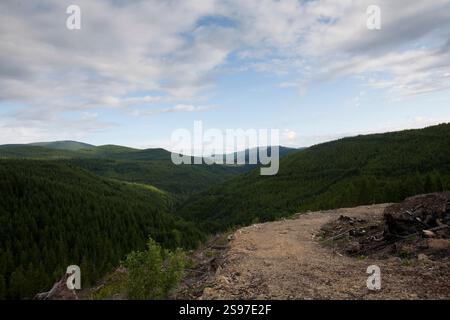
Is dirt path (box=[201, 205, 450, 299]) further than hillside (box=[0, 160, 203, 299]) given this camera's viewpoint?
No

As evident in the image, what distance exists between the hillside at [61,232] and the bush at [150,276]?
102295 mm

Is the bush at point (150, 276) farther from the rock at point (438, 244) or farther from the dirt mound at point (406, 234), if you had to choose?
the rock at point (438, 244)

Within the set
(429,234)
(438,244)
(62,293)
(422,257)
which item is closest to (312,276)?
(422,257)

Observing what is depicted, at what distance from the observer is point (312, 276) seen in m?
17.1

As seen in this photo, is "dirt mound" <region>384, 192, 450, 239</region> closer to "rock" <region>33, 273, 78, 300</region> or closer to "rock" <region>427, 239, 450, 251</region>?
"rock" <region>427, 239, 450, 251</region>

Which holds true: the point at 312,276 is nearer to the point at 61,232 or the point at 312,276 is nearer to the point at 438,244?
the point at 438,244

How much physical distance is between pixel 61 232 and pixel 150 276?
15976 cm

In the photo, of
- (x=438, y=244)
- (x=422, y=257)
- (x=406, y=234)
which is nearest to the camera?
(x=422, y=257)

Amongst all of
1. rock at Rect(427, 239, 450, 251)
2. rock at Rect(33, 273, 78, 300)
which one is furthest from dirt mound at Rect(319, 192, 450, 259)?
rock at Rect(33, 273, 78, 300)

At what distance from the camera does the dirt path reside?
14.6 metres

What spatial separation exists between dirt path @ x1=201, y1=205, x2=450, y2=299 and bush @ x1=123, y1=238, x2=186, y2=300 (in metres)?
2.13

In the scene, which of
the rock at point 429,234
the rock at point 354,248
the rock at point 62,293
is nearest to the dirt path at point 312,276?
the rock at point 354,248

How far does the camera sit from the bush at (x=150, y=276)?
16.4 m
